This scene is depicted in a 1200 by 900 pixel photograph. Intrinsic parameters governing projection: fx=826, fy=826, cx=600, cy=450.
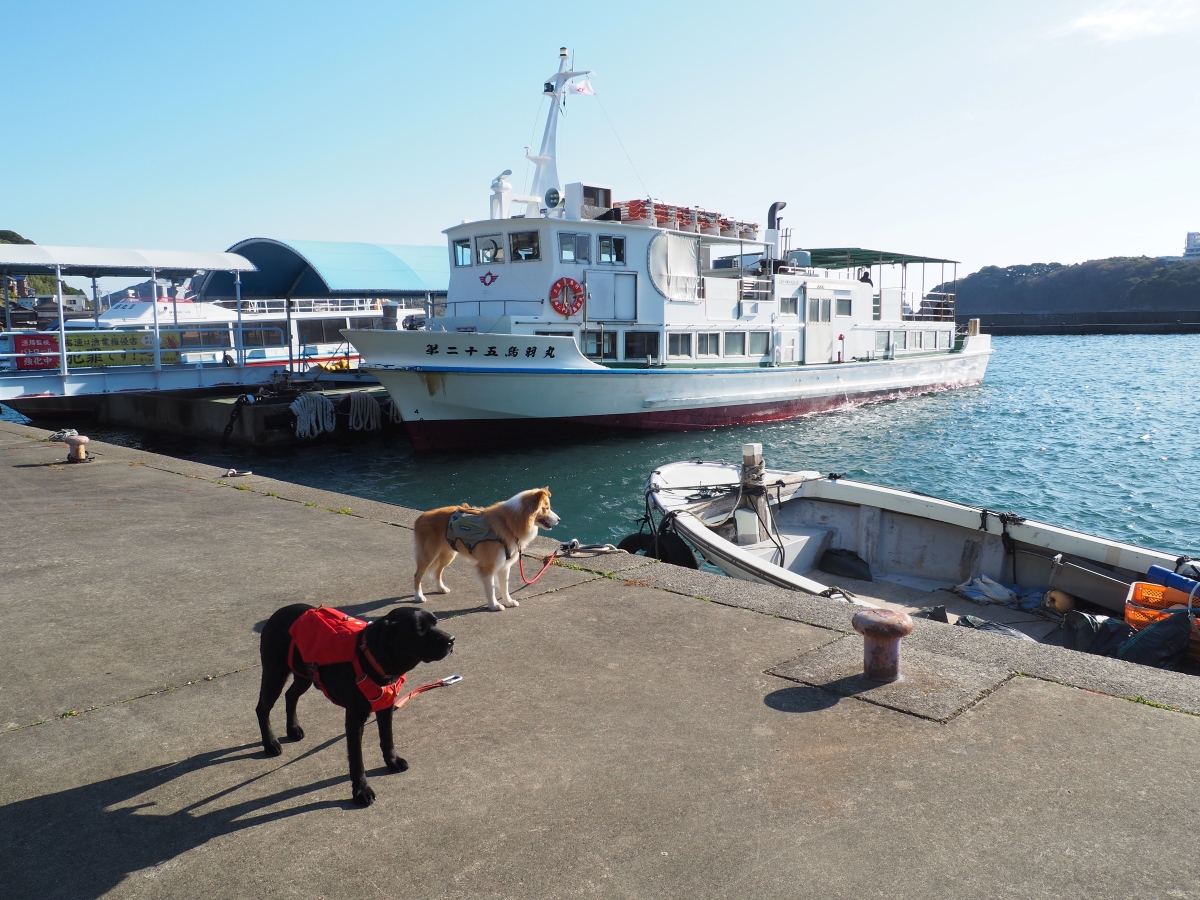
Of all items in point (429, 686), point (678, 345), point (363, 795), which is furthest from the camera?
point (678, 345)

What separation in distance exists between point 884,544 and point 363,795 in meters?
8.72

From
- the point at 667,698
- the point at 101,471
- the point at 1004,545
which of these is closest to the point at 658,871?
the point at 667,698

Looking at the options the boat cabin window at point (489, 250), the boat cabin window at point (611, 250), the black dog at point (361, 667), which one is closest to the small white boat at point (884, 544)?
the black dog at point (361, 667)

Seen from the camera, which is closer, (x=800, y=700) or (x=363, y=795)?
(x=363, y=795)

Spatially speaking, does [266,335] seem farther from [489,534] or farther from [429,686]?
[429,686]

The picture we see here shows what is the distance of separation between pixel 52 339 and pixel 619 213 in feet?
55.8

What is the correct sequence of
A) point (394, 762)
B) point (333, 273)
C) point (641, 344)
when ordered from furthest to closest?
point (333, 273), point (641, 344), point (394, 762)

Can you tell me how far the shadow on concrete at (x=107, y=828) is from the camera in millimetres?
2994

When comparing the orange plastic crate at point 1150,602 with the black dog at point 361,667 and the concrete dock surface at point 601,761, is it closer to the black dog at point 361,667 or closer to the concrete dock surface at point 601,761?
the concrete dock surface at point 601,761

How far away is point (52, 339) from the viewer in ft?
79.4

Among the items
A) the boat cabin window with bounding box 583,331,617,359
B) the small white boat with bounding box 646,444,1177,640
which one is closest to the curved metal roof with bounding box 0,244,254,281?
the boat cabin window with bounding box 583,331,617,359

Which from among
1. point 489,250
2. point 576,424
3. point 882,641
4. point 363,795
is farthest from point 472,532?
point 489,250

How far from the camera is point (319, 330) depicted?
3569cm

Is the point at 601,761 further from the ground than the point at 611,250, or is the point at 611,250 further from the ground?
the point at 611,250
